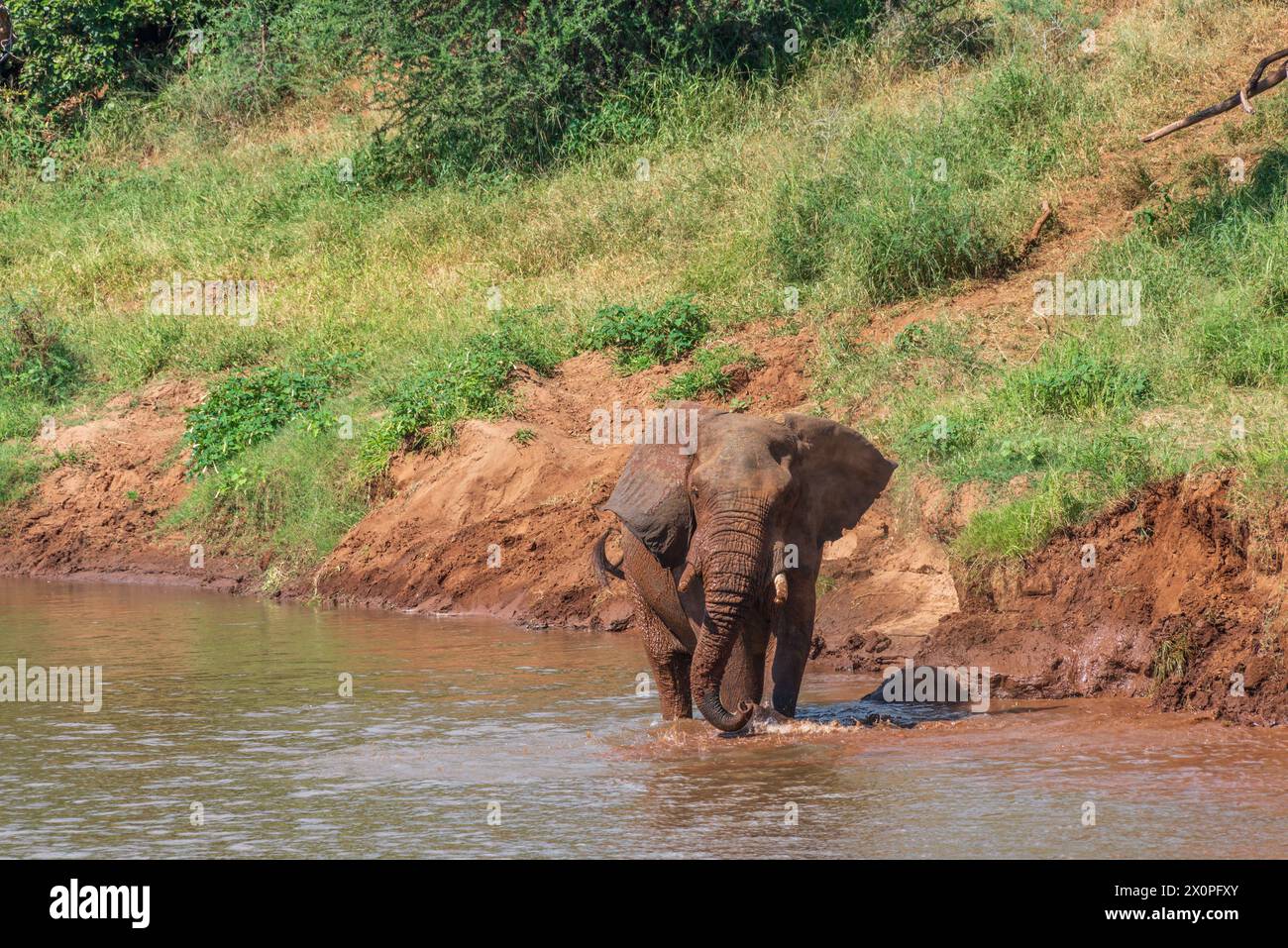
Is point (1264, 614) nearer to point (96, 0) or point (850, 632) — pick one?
point (850, 632)

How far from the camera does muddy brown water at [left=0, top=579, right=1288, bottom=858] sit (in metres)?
6.92

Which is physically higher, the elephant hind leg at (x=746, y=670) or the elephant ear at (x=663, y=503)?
the elephant ear at (x=663, y=503)

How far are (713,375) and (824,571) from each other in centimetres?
318

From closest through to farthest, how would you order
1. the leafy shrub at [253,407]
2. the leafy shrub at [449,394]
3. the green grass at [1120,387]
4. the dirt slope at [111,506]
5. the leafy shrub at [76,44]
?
the green grass at [1120,387]
the leafy shrub at [449,394]
the dirt slope at [111,506]
the leafy shrub at [253,407]
the leafy shrub at [76,44]

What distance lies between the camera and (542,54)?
1989 cm

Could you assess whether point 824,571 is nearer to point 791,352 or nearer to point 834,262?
point 791,352

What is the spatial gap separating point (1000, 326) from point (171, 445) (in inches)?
313

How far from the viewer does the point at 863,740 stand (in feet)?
28.3

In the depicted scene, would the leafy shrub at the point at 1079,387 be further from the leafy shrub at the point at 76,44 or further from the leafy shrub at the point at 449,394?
the leafy shrub at the point at 76,44

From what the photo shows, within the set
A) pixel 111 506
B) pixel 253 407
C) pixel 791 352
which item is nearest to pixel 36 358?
pixel 111 506

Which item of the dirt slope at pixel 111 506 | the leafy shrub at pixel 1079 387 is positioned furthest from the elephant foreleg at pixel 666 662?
the dirt slope at pixel 111 506

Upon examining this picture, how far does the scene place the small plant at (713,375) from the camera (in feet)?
48.1

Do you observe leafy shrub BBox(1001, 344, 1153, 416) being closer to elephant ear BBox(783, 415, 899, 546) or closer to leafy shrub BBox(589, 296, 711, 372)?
leafy shrub BBox(589, 296, 711, 372)

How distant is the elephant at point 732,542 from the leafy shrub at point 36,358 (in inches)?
444
